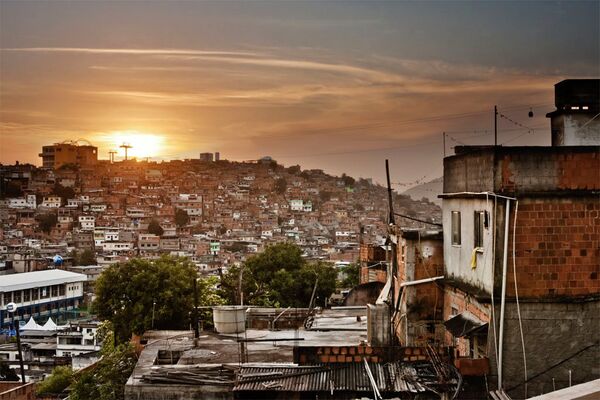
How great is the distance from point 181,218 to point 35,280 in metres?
69.0

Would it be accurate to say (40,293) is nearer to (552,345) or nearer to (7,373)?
(7,373)

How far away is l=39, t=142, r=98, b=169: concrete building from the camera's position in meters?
181

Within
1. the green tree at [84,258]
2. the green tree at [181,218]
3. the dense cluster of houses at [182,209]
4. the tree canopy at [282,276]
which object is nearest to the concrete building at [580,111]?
the tree canopy at [282,276]

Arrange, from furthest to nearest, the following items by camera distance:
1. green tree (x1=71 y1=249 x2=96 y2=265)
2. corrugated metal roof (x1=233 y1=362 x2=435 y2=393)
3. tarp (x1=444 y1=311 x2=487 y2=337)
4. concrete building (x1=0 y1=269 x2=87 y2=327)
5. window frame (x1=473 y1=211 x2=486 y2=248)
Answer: green tree (x1=71 y1=249 x2=96 y2=265), concrete building (x1=0 y1=269 x2=87 y2=327), window frame (x1=473 y1=211 x2=486 y2=248), tarp (x1=444 y1=311 x2=487 y2=337), corrugated metal roof (x1=233 y1=362 x2=435 y2=393)

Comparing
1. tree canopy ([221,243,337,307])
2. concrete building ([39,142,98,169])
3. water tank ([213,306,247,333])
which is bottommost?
tree canopy ([221,243,337,307])

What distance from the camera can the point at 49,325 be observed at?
56.5 meters

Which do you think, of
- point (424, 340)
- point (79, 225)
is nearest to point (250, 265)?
point (424, 340)

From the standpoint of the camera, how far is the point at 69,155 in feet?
595

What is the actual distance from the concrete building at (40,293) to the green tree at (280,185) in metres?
86.1

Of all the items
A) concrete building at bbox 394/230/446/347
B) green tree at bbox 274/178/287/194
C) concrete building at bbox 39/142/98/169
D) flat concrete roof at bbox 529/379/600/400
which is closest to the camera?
flat concrete roof at bbox 529/379/600/400

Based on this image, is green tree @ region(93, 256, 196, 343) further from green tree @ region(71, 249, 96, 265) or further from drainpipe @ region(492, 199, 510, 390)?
green tree @ region(71, 249, 96, 265)

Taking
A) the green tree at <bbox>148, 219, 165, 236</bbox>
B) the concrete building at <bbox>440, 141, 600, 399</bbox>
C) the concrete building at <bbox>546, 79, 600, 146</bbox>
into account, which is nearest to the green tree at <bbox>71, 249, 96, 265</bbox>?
the green tree at <bbox>148, 219, 165, 236</bbox>

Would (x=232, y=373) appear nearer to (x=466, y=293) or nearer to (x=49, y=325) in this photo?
(x=466, y=293)

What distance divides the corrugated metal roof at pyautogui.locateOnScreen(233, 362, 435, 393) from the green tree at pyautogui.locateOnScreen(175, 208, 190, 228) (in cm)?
13277
